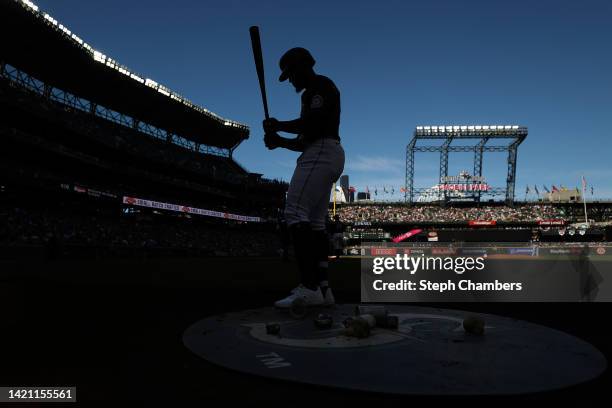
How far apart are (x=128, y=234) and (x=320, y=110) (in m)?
32.9

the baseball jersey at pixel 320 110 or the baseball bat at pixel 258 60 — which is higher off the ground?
the baseball bat at pixel 258 60

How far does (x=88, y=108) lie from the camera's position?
39.6 m

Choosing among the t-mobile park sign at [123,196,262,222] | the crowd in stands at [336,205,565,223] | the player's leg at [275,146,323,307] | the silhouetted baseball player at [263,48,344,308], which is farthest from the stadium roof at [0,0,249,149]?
the player's leg at [275,146,323,307]

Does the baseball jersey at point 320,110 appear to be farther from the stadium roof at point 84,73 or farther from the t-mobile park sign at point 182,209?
the t-mobile park sign at point 182,209

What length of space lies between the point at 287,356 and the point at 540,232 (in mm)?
60567

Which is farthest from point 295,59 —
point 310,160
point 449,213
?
point 449,213

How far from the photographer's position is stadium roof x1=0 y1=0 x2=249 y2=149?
28.2 m

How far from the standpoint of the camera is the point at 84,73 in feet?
115

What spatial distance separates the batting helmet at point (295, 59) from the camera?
3.89 metres

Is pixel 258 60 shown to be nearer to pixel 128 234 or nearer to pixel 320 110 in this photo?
pixel 320 110

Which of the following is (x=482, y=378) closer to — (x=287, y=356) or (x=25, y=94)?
(x=287, y=356)

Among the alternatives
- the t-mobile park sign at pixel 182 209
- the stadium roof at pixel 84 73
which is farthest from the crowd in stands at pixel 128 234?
the stadium roof at pixel 84 73

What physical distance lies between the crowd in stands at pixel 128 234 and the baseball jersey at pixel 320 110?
17868 mm

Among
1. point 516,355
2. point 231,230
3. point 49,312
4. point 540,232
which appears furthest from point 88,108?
point 540,232
